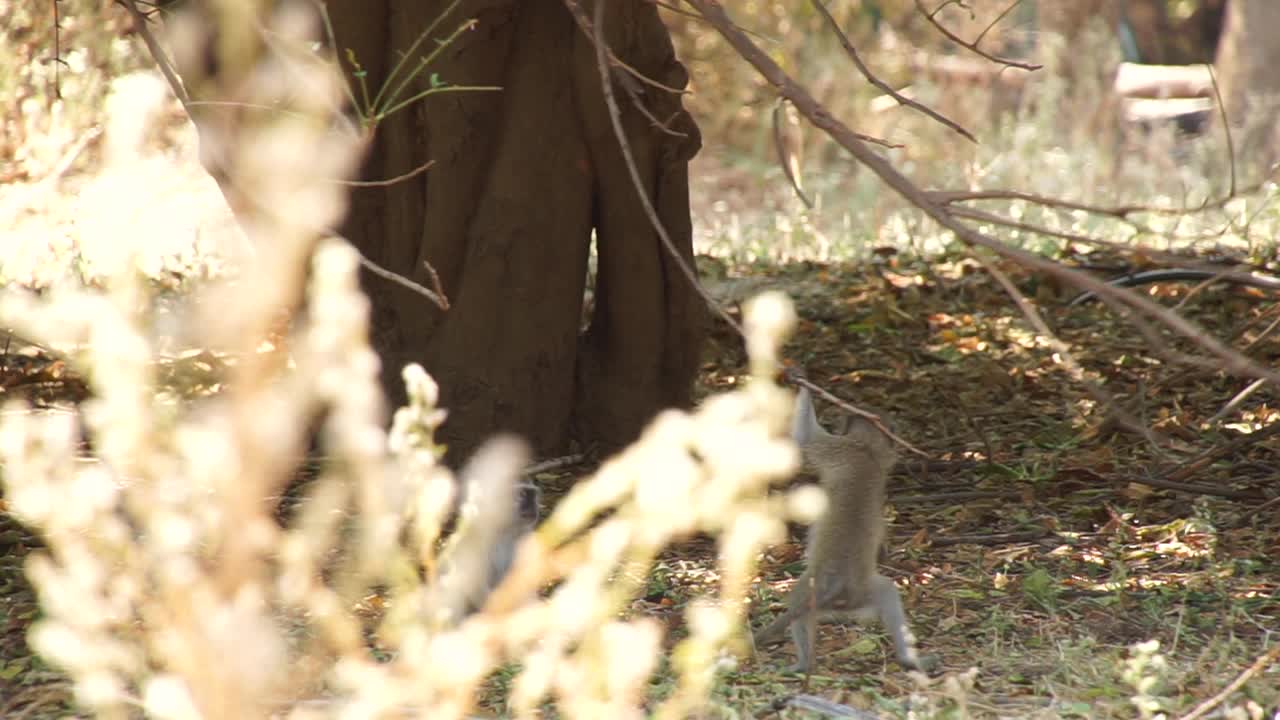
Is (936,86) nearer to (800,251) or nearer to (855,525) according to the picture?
(800,251)

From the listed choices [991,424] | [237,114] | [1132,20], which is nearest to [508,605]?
[237,114]

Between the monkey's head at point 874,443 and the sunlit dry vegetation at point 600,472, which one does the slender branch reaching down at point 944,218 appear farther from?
the monkey's head at point 874,443

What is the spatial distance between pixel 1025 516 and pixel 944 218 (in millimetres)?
2048

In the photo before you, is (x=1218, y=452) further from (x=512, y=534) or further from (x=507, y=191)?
(x=507, y=191)

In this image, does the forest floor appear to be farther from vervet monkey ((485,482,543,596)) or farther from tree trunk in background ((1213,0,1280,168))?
tree trunk in background ((1213,0,1280,168))

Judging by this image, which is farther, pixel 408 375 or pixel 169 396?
pixel 169 396

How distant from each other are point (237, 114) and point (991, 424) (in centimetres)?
284

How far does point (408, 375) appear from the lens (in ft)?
5.02

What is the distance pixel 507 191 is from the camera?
183 inches

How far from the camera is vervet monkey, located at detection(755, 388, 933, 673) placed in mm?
→ 3408

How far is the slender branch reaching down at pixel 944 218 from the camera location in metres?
2.33

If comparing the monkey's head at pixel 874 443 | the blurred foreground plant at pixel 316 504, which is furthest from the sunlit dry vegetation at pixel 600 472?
the monkey's head at pixel 874 443

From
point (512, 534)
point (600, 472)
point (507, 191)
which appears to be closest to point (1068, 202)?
point (600, 472)

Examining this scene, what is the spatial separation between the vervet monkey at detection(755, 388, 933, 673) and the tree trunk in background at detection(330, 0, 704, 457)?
1.26 meters
